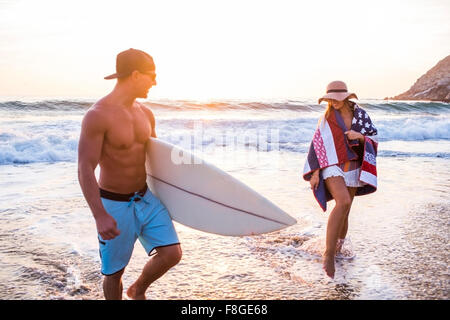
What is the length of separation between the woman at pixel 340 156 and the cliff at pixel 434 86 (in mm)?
53599

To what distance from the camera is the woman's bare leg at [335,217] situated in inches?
137

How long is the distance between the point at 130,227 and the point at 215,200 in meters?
0.81

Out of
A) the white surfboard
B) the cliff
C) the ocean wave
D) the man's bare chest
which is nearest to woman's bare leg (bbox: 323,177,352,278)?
the white surfboard

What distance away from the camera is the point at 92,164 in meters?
2.36

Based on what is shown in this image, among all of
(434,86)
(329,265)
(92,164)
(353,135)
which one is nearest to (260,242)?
(329,265)

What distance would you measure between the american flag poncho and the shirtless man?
1.59 metres

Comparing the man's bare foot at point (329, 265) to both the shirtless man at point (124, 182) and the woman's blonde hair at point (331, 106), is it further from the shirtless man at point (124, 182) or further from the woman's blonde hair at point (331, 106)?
the shirtless man at point (124, 182)

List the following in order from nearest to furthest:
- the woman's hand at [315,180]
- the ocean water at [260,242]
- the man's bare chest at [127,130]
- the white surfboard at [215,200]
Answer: the man's bare chest at [127,130] < the white surfboard at [215,200] < the ocean water at [260,242] < the woman's hand at [315,180]

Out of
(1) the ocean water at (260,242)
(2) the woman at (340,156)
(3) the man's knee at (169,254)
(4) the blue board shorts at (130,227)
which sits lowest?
(1) the ocean water at (260,242)

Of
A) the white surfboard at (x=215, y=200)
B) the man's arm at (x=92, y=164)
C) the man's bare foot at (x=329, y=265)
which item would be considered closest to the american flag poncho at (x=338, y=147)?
the man's bare foot at (x=329, y=265)

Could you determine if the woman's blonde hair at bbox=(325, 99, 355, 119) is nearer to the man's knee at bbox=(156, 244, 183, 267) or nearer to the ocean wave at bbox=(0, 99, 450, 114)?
the man's knee at bbox=(156, 244, 183, 267)

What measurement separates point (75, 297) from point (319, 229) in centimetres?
271

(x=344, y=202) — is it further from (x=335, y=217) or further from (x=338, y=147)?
(x=338, y=147)
